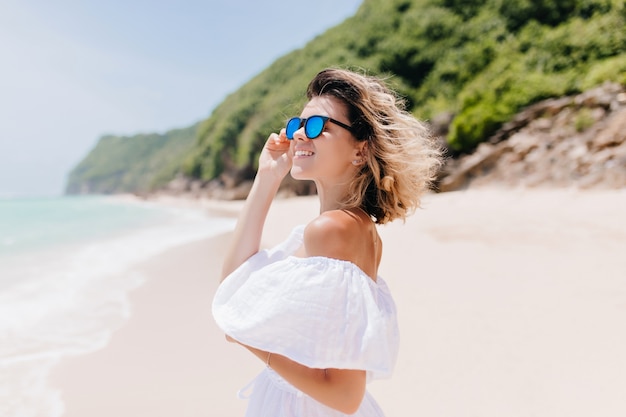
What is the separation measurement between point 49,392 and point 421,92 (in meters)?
25.4

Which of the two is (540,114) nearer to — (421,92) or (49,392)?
(421,92)

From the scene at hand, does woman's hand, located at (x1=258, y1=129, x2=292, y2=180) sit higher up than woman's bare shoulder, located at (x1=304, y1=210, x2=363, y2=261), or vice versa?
woman's hand, located at (x1=258, y1=129, x2=292, y2=180)

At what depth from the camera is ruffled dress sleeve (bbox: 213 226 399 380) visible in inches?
41.9

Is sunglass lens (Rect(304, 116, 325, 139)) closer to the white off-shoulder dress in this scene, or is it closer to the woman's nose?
the woman's nose

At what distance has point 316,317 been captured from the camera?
3.52 ft

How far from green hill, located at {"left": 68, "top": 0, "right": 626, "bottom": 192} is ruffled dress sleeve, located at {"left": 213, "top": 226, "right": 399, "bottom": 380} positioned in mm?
1068

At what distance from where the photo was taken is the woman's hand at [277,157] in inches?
62.8

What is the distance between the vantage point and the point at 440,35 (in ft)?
87.9

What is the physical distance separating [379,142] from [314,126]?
0.24m

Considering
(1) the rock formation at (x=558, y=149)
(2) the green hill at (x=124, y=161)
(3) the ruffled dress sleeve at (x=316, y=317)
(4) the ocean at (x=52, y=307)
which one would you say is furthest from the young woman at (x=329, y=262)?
(2) the green hill at (x=124, y=161)

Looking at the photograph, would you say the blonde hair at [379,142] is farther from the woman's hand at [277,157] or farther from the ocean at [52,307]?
the ocean at [52,307]

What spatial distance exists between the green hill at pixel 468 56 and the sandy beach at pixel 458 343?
2.54 m

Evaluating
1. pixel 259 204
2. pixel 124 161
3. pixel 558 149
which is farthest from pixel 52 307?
pixel 124 161

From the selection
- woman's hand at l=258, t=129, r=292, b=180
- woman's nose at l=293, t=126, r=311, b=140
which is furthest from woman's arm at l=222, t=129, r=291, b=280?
woman's nose at l=293, t=126, r=311, b=140
